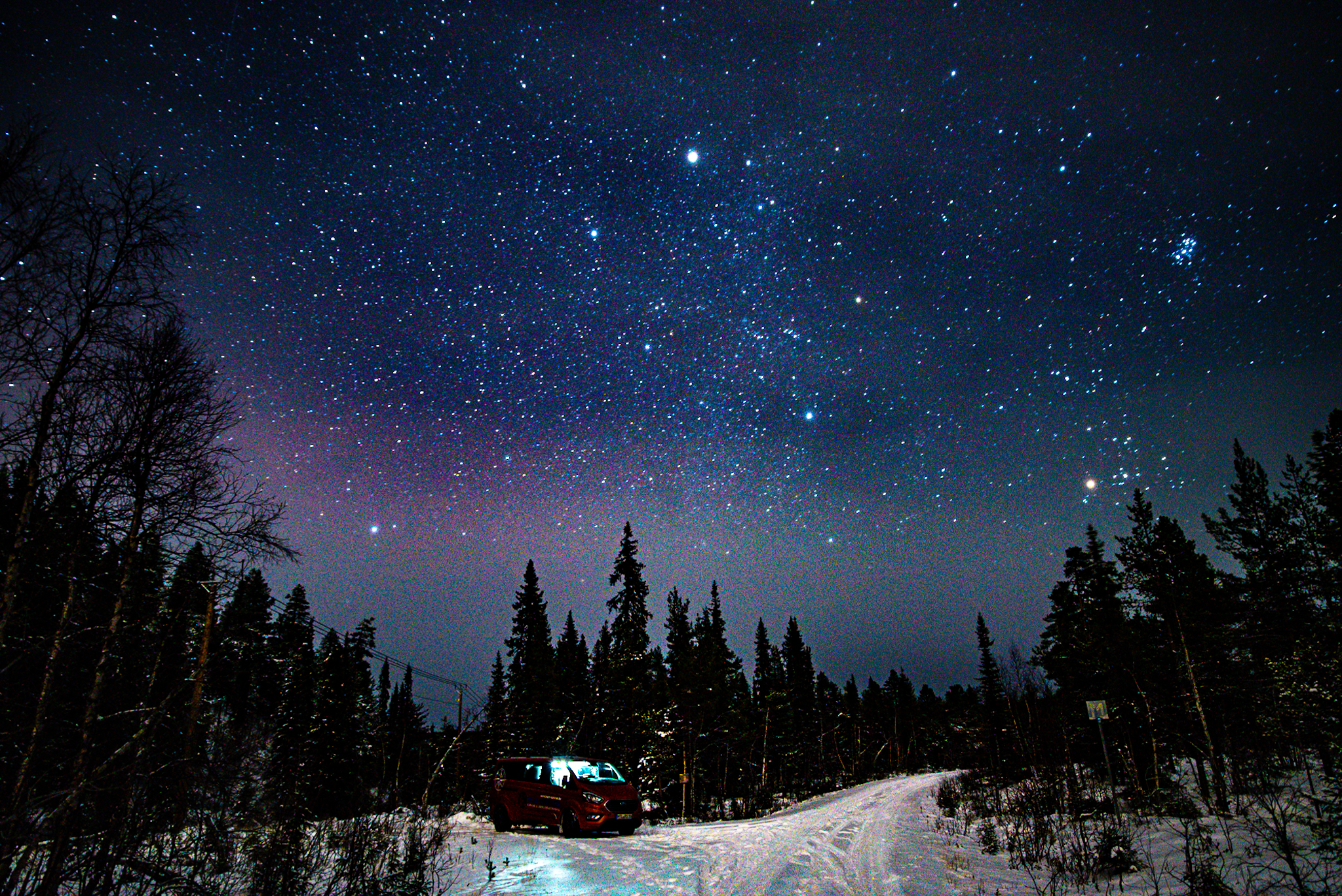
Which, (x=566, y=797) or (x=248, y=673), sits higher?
(x=248, y=673)

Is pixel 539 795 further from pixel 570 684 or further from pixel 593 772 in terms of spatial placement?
pixel 570 684

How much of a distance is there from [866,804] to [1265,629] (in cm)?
1789

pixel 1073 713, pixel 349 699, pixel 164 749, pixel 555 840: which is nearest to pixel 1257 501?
pixel 1073 713

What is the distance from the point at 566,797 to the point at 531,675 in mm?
27026

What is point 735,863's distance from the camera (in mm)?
11383

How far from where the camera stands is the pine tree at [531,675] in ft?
123

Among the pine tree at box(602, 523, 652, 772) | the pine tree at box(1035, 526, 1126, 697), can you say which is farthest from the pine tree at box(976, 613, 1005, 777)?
the pine tree at box(602, 523, 652, 772)

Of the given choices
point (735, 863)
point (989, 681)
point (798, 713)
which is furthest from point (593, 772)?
point (989, 681)

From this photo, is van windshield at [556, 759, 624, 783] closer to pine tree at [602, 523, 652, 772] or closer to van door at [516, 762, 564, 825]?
van door at [516, 762, 564, 825]

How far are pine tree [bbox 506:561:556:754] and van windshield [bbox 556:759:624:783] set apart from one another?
17385 mm

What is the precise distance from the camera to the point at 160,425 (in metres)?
12.0

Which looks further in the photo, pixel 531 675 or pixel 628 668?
pixel 531 675

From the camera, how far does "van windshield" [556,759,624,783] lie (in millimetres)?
16016

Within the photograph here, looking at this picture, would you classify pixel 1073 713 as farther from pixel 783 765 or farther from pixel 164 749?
pixel 164 749
